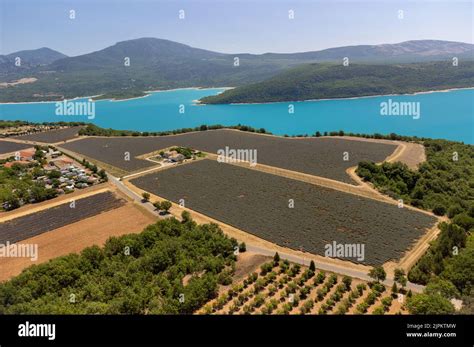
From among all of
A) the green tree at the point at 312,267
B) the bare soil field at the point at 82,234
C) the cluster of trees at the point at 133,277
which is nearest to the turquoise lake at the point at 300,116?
→ the bare soil field at the point at 82,234

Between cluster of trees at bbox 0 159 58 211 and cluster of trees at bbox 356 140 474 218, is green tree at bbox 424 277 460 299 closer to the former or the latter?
cluster of trees at bbox 356 140 474 218

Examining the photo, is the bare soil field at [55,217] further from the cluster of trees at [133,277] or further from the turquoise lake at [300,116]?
the turquoise lake at [300,116]

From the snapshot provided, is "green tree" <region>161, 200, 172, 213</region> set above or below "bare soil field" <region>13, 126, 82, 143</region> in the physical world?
below

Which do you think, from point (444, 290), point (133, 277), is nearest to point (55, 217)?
point (133, 277)

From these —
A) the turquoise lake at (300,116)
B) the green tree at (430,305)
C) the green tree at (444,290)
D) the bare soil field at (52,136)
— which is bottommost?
the green tree at (444,290)

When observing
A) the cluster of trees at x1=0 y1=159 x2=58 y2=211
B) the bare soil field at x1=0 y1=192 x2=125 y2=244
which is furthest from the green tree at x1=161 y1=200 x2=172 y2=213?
the cluster of trees at x1=0 y1=159 x2=58 y2=211
